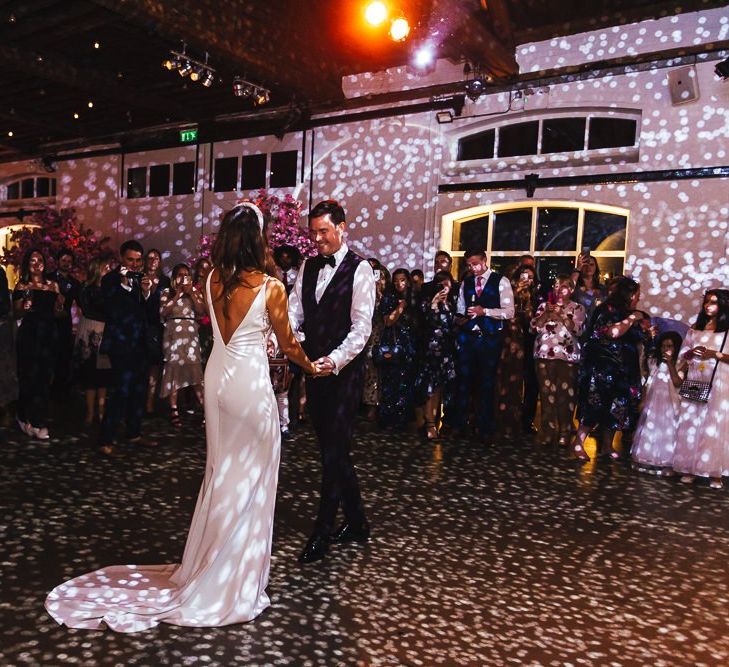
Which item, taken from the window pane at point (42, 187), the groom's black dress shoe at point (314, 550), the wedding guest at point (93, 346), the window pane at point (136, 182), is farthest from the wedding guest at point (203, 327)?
the window pane at point (42, 187)

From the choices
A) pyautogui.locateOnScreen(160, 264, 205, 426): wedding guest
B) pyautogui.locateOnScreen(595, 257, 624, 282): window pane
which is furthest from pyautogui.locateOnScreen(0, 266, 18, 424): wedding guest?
pyautogui.locateOnScreen(595, 257, 624, 282): window pane

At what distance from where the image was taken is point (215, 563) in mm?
2457

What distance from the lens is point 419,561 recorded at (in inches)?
124

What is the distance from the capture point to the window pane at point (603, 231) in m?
7.51

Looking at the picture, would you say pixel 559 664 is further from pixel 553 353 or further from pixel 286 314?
pixel 553 353

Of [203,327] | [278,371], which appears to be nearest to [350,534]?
[278,371]

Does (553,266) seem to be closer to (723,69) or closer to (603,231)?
(603,231)

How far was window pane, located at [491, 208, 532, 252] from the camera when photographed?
816 centimetres

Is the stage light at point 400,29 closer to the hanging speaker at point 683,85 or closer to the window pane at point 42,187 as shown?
the hanging speaker at point 683,85

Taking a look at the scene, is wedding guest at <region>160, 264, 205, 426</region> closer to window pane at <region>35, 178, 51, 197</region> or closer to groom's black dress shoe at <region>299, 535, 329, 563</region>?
groom's black dress shoe at <region>299, 535, 329, 563</region>

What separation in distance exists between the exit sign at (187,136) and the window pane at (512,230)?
18.7ft

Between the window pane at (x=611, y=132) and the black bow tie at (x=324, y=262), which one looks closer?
the black bow tie at (x=324, y=262)

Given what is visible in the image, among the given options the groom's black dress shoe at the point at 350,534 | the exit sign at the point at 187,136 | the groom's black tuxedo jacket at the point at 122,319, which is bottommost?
the groom's black dress shoe at the point at 350,534

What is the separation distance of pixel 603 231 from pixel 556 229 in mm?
547
